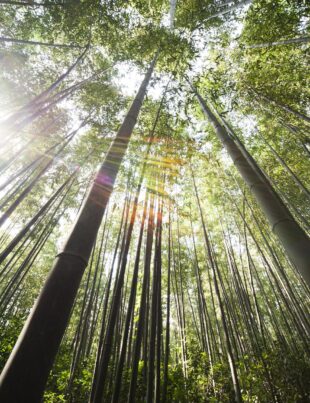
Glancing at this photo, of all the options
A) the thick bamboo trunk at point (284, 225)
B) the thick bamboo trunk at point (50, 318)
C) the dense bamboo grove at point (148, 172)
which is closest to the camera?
the thick bamboo trunk at point (50, 318)

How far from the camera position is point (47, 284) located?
838mm

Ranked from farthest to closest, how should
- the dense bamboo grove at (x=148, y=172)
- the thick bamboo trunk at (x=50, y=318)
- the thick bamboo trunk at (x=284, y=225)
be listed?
the dense bamboo grove at (x=148, y=172) → the thick bamboo trunk at (x=284, y=225) → the thick bamboo trunk at (x=50, y=318)

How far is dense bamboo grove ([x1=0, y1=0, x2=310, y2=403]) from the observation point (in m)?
1.33

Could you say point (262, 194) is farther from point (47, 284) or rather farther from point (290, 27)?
point (290, 27)

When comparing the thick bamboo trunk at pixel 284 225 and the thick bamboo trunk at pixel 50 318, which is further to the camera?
the thick bamboo trunk at pixel 284 225

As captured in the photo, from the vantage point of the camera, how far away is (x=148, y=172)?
11.9 ft

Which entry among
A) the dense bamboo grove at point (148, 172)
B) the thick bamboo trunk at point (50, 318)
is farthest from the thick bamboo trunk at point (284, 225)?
the thick bamboo trunk at point (50, 318)

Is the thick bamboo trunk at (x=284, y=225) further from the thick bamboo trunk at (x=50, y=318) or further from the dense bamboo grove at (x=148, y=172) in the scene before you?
the thick bamboo trunk at (x=50, y=318)

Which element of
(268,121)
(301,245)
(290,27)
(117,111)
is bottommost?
(301,245)

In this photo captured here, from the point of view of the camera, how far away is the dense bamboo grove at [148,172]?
1.33 m

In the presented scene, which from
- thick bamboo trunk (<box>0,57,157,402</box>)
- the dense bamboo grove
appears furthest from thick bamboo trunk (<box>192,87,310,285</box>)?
thick bamboo trunk (<box>0,57,157,402</box>)

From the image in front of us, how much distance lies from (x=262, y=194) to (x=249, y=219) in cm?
630

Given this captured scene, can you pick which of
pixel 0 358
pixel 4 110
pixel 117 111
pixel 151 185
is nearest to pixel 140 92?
pixel 151 185

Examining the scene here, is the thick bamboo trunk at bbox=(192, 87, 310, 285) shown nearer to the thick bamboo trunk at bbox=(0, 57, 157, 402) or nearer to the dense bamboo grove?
the dense bamboo grove
